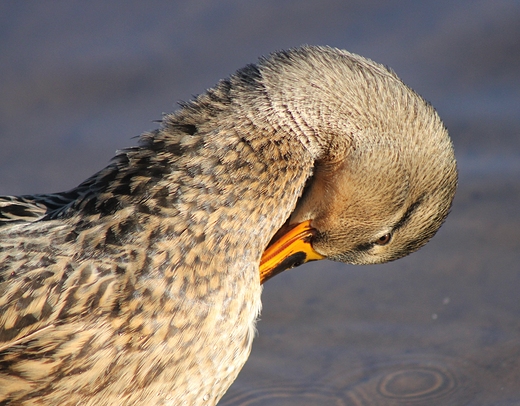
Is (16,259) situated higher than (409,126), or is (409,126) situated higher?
(409,126)

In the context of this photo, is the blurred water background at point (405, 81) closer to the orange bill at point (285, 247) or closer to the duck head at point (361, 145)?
the orange bill at point (285, 247)

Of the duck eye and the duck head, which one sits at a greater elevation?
the duck head

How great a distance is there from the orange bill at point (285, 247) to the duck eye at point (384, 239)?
1.13ft

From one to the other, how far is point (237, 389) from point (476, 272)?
2038 millimetres

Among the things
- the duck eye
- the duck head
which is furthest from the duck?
the duck eye

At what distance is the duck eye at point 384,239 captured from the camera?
4980mm

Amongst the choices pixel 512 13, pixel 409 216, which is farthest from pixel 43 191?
pixel 512 13

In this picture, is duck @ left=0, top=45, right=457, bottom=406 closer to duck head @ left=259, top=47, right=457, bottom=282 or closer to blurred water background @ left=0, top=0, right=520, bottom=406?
duck head @ left=259, top=47, right=457, bottom=282

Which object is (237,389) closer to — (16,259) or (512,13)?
(16,259)

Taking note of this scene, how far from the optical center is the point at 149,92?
8094 mm

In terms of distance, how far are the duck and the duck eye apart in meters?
0.17

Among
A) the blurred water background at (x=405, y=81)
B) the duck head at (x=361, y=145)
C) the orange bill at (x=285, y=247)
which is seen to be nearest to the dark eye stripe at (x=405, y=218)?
the duck head at (x=361, y=145)

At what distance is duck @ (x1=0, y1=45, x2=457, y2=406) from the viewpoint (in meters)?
4.32

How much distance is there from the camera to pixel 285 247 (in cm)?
498
